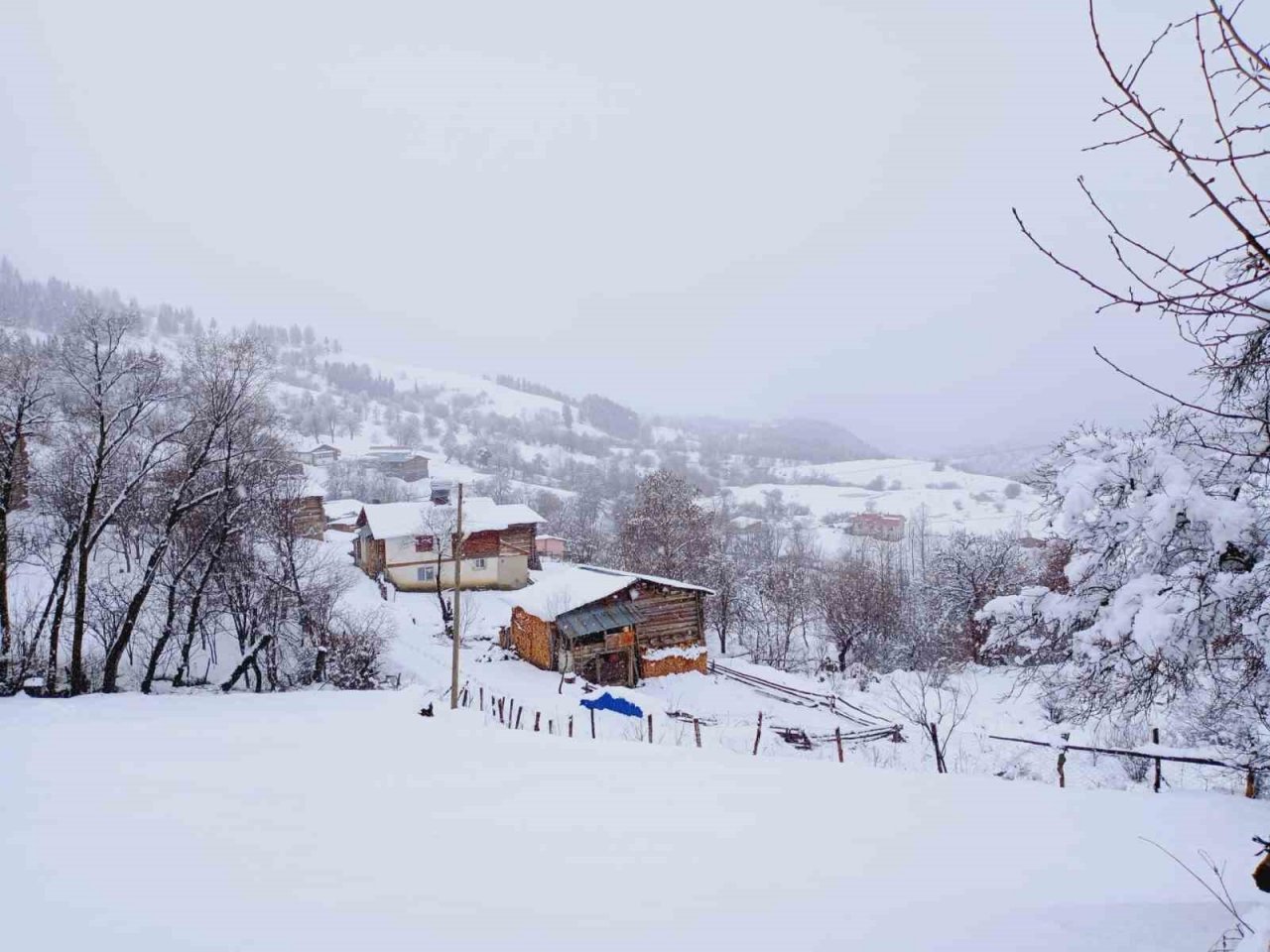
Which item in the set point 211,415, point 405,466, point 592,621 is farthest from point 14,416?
point 405,466

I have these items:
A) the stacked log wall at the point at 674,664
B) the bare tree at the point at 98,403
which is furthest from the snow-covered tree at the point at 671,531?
the bare tree at the point at 98,403

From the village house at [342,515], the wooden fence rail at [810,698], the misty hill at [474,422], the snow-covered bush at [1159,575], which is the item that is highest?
the misty hill at [474,422]

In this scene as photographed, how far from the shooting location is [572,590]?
27.5 metres

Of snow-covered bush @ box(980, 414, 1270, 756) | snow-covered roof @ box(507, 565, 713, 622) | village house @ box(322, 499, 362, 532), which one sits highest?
snow-covered bush @ box(980, 414, 1270, 756)

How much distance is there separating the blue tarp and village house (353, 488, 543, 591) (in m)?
19.8

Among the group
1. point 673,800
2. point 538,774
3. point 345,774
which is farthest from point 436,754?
point 673,800

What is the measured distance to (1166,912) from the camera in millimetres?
4250

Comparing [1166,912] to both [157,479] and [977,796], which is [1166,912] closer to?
[977,796]

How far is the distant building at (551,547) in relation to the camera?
58781mm

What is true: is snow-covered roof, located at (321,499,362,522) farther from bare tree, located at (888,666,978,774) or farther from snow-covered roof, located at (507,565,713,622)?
bare tree, located at (888,666,978,774)

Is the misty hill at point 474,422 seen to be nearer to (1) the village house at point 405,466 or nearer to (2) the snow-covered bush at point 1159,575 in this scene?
(1) the village house at point 405,466

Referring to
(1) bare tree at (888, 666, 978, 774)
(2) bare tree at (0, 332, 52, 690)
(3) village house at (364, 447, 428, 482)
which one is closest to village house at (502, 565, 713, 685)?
(1) bare tree at (888, 666, 978, 774)

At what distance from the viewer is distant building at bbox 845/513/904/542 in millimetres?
76250

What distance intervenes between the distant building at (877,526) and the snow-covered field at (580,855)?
7198 centimetres
